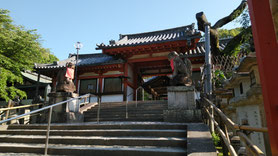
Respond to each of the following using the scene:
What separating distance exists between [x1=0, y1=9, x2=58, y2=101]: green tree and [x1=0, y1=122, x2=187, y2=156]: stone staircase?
6392mm

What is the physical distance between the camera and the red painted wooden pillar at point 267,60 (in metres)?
1.37

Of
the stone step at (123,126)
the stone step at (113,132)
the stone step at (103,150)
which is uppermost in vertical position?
the stone step at (123,126)

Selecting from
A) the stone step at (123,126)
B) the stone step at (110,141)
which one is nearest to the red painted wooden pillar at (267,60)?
the stone step at (110,141)

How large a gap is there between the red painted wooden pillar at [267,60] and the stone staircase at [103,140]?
6.07 ft

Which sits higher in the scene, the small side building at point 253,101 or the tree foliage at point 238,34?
the tree foliage at point 238,34

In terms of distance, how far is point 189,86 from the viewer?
5785 millimetres

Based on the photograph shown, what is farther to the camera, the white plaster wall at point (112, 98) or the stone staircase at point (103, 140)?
the white plaster wall at point (112, 98)

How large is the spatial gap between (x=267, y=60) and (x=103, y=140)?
11.3ft

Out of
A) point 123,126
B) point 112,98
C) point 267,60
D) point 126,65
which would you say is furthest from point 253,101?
point 112,98

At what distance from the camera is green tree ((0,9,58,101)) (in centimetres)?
1008

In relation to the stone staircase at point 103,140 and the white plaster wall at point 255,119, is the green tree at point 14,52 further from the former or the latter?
the white plaster wall at point 255,119

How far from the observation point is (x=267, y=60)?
1442 mm

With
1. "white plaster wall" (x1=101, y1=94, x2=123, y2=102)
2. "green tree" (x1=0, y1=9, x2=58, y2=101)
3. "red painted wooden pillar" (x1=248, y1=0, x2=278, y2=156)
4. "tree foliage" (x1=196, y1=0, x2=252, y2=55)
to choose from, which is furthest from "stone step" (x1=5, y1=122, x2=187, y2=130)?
"white plaster wall" (x1=101, y1=94, x2=123, y2=102)

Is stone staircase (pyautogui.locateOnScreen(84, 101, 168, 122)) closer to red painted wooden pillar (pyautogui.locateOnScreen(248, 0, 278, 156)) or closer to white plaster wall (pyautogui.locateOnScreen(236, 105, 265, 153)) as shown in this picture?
white plaster wall (pyautogui.locateOnScreen(236, 105, 265, 153))
